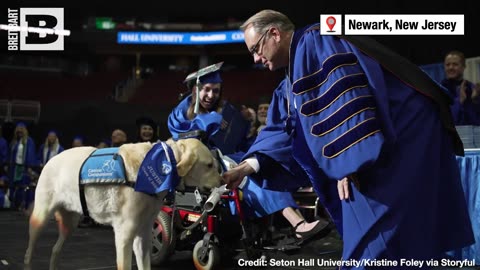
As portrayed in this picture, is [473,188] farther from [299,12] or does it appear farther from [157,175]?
[299,12]

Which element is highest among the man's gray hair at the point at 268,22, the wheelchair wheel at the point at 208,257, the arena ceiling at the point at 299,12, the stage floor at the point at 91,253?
the arena ceiling at the point at 299,12

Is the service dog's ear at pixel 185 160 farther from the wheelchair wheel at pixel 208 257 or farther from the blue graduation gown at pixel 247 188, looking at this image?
the wheelchair wheel at pixel 208 257

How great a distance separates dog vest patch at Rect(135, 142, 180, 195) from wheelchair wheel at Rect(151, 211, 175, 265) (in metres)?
1.50

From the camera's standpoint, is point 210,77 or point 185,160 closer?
point 185,160

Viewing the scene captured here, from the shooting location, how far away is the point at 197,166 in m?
3.38

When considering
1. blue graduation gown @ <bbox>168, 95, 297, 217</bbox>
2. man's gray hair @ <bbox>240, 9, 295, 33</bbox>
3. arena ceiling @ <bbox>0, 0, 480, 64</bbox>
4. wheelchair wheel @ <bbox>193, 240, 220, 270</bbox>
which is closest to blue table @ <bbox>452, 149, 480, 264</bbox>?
blue graduation gown @ <bbox>168, 95, 297, 217</bbox>

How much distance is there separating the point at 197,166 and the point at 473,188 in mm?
2543

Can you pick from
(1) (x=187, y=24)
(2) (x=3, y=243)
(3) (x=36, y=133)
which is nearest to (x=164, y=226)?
(2) (x=3, y=243)

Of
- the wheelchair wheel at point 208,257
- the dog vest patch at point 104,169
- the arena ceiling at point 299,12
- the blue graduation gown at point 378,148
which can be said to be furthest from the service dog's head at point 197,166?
the arena ceiling at point 299,12

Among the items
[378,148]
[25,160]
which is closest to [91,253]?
[378,148]

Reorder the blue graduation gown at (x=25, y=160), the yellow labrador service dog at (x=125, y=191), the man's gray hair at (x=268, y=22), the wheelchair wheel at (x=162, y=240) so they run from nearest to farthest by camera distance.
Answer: the man's gray hair at (x=268, y=22)
the yellow labrador service dog at (x=125, y=191)
the wheelchair wheel at (x=162, y=240)
the blue graduation gown at (x=25, y=160)

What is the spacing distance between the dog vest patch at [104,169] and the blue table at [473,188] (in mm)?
2878

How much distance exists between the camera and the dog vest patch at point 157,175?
3.25m

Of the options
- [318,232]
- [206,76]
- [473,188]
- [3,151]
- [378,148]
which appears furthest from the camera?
[3,151]
